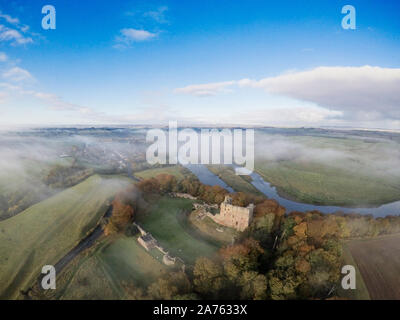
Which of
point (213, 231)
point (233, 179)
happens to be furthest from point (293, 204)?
point (213, 231)

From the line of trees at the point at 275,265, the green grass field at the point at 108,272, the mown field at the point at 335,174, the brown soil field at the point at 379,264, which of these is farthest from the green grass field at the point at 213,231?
the mown field at the point at 335,174

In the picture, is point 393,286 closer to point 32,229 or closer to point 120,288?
point 120,288

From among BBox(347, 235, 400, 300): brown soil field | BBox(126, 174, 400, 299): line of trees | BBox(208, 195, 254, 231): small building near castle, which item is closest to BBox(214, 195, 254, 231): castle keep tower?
BBox(208, 195, 254, 231): small building near castle

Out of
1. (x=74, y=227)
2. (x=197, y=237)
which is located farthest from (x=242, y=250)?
(x=74, y=227)

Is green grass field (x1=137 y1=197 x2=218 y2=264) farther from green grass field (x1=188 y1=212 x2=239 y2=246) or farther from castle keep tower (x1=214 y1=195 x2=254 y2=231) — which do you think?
castle keep tower (x1=214 y1=195 x2=254 y2=231)

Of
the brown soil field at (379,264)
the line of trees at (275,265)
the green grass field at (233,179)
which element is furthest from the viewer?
the green grass field at (233,179)

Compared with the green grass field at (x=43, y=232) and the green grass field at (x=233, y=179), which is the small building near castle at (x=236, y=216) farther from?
the green grass field at (x=233, y=179)
